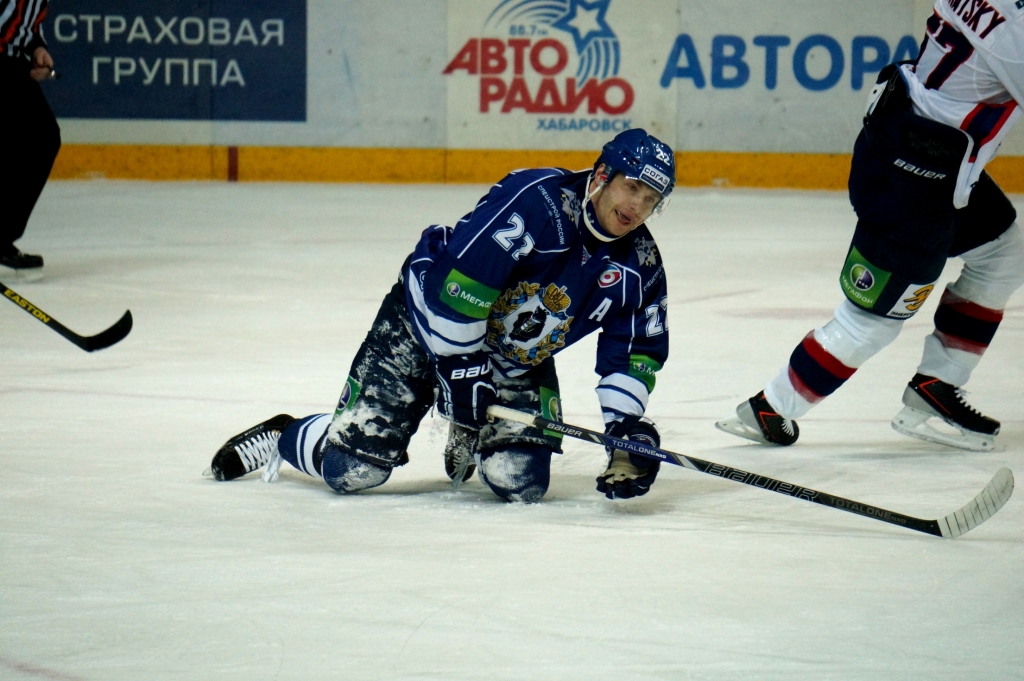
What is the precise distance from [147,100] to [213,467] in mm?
7419

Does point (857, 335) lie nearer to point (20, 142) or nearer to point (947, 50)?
point (947, 50)

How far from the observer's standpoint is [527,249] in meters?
2.09

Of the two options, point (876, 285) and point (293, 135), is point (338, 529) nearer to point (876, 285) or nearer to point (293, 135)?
point (876, 285)

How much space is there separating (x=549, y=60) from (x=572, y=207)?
7.36 metres

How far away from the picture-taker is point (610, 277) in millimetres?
2180

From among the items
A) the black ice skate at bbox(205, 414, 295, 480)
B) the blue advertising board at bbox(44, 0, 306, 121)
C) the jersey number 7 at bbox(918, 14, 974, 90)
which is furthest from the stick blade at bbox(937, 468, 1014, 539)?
the blue advertising board at bbox(44, 0, 306, 121)

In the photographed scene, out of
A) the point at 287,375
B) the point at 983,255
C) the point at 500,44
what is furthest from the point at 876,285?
the point at 500,44

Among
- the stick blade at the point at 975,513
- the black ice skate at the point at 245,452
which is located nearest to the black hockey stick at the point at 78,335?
the black ice skate at the point at 245,452

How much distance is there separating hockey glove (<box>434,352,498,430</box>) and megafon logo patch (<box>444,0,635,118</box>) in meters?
7.38

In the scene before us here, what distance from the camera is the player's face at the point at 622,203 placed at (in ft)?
6.82

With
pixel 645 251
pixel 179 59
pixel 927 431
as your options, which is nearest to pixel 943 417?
pixel 927 431

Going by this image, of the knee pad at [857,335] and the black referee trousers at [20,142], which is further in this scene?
the black referee trousers at [20,142]

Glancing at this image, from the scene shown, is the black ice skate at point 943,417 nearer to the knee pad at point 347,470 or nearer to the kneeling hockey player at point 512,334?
the kneeling hockey player at point 512,334

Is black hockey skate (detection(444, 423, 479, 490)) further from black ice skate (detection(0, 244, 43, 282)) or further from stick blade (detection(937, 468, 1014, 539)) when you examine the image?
black ice skate (detection(0, 244, 43, 282))
